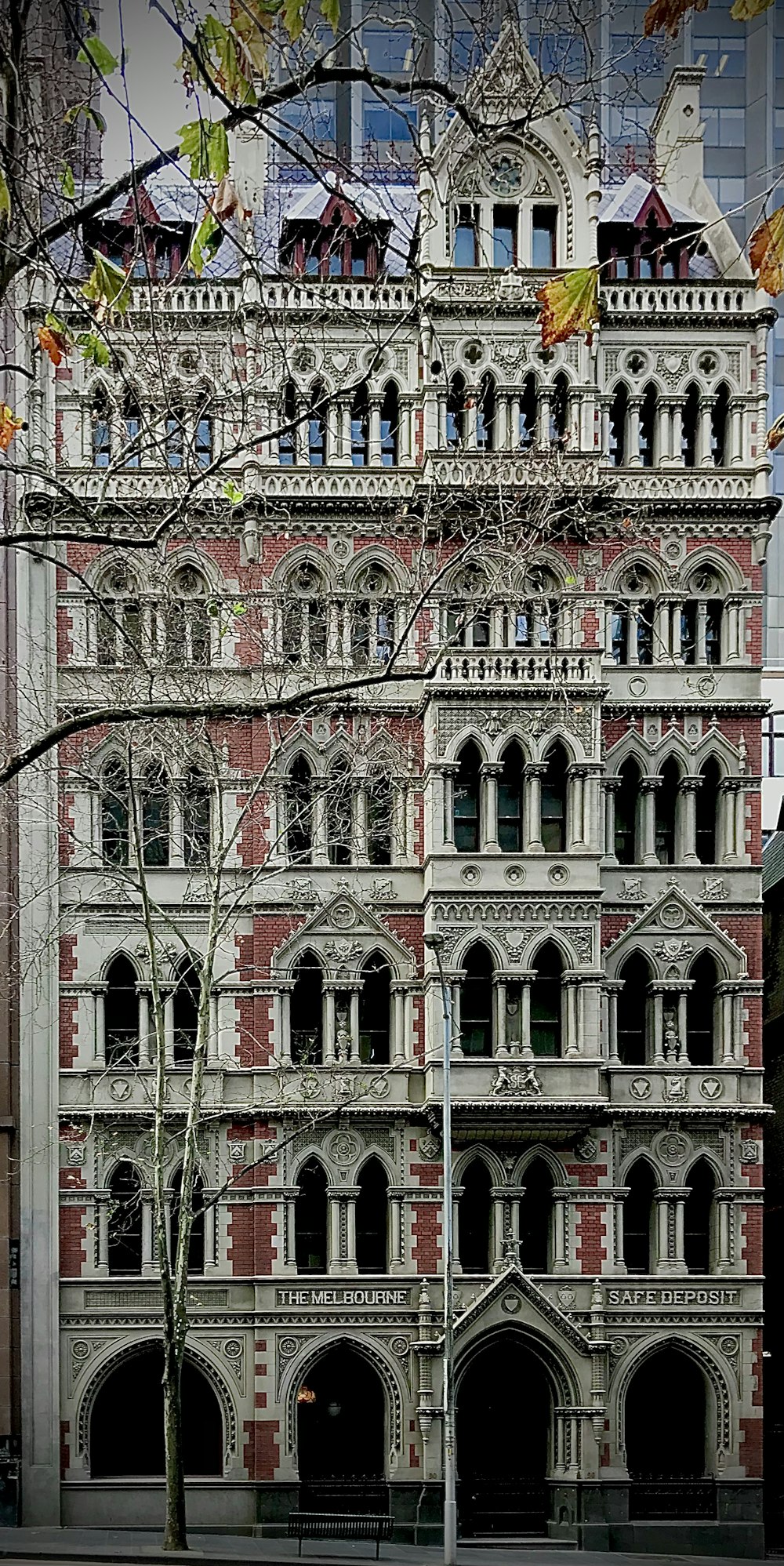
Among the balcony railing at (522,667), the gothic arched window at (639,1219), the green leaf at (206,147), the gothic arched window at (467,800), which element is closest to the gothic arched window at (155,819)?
the gothic arched window at (467,800)

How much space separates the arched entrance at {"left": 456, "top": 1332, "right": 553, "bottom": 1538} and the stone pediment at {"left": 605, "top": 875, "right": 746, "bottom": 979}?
7.41 meters

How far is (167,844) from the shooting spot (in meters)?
36.0

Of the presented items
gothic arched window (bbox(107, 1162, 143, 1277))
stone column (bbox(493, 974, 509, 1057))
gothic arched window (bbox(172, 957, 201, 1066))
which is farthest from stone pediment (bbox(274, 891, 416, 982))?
gothic arched window (bbox(107, 1162, 143, 1277))

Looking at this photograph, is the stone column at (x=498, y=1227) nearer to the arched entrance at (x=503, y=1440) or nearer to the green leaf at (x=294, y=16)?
the arched entrance at (x=503, y=1440)

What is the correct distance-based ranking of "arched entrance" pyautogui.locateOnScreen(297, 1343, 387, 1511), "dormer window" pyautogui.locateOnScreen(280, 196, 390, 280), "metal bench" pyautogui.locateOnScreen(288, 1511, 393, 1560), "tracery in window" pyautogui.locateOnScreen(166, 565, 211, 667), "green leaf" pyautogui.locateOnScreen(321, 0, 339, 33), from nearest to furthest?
"green leaf" pyautogui.locateOnScreen(321, 0, 339, 33) < "metal bench" pyautogui.locateOnScreen(288, 1511, 393, 1560) < "tracery in window" pyautogui.locateOnScreen(166, 565, 211, 667) < "arched entrance" pyautogui.locateOnScreen(297, 1343, 387, 1511) < "dormer window" pyautogui.locateOnScreen(280, 196, 390, 280)

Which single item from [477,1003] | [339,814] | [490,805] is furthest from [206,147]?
[477,1003]

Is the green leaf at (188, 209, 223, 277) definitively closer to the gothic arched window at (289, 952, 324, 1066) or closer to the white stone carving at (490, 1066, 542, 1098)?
the white stone carving at (490, 1066, 542, 1098)

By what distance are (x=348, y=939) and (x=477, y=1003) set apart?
2721 mm

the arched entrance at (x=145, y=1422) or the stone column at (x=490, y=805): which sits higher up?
the stone column at (x=490, y=805)

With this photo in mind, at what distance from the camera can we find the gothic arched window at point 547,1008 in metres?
34.9

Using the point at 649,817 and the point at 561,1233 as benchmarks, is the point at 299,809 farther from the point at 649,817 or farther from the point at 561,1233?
the point at 561,1233

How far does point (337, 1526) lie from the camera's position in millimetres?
33062

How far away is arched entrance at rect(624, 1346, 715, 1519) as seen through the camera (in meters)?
34.0

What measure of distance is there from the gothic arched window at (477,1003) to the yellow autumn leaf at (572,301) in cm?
2649
